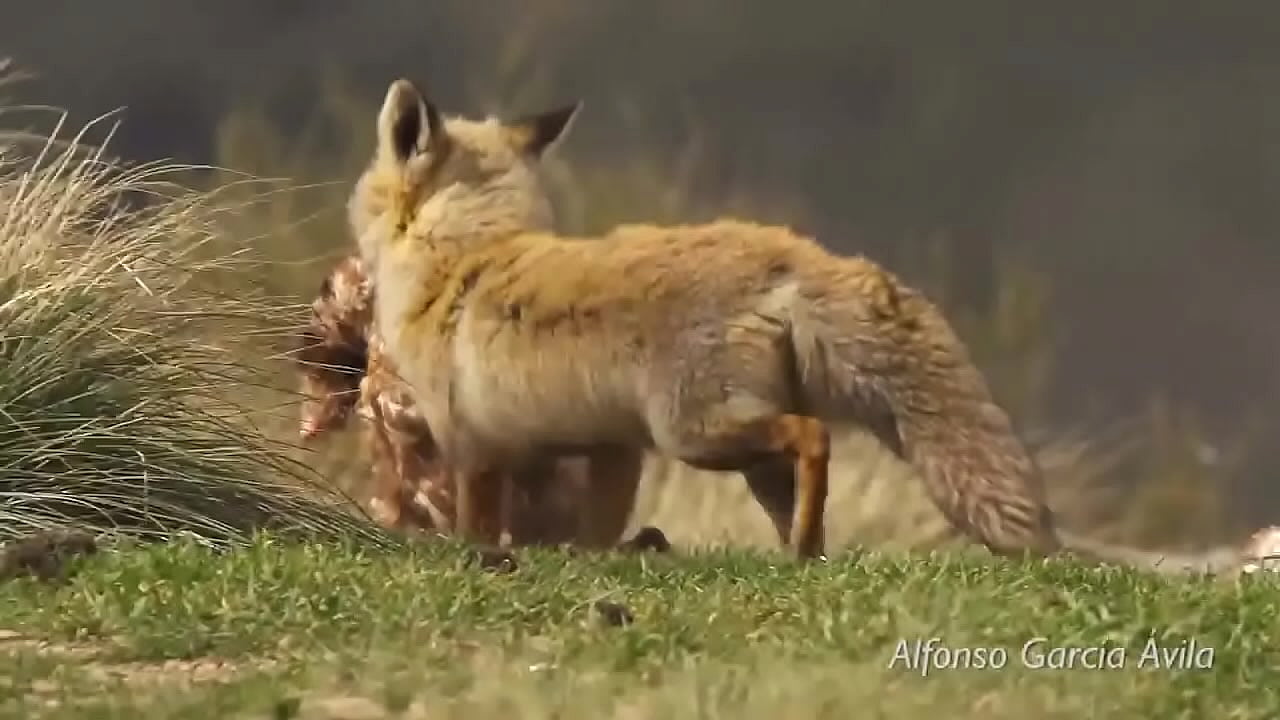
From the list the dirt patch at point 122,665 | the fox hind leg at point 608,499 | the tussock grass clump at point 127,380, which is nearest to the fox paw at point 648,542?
the fox hind leg at point 608,499

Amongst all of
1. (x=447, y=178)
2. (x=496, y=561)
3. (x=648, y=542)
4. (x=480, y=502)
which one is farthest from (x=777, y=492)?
(x=447, y=178)

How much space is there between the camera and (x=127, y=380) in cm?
388

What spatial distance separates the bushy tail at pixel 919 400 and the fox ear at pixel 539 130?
1048 mm

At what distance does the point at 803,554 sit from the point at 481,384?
0.88 metres

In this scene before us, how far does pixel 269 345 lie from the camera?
172 inches

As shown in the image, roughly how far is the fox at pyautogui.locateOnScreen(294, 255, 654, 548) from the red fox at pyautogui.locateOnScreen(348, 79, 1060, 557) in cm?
34

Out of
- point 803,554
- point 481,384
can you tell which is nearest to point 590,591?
point 803,554

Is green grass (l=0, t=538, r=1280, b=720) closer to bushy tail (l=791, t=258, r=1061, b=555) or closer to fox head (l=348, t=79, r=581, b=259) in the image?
bushy tail (l=791, t=258, r=1061, b=555)

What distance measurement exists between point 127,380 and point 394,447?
3.02ft

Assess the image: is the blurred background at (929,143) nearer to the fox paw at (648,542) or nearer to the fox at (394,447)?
the fox at (394,447)

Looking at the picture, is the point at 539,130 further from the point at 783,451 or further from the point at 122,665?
the point at 122,665

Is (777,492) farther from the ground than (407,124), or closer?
closer

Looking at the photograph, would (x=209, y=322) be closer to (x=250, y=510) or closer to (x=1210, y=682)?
(x=250, y=510)

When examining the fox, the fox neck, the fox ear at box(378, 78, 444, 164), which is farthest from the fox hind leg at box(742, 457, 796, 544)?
the fox ear at box(378, 78, 444, 164)
